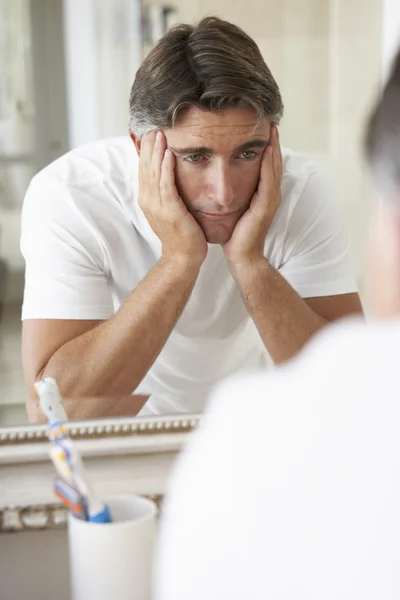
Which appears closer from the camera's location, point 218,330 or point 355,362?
point 355,362

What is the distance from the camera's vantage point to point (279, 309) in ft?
2.70

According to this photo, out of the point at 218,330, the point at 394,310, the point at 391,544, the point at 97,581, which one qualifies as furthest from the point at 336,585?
the point at 218,330

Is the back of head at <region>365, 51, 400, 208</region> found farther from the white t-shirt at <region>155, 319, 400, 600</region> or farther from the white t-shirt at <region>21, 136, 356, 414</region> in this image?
the white t-shirt at <region>21, 136, 356, 414</region>

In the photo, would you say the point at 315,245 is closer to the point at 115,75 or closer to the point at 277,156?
the point at 277,156

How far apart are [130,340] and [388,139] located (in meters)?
0.44

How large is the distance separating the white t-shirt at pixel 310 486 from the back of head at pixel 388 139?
0.07 metres

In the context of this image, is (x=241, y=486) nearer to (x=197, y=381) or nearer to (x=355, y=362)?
(x=355, y=362)

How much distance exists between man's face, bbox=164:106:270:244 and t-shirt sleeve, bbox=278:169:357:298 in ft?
0.18

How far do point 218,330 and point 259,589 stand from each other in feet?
1.45

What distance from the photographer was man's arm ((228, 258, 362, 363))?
0.82 meters

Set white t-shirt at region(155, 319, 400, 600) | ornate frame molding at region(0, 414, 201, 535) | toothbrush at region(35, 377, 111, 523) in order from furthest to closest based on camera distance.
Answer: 1. ornate frame molding at region(0, 414, 201, 535)
2. toothbrush at region(35, 377, 111, 523)
3. white t-shirt at region(155, 319, 400, 600)

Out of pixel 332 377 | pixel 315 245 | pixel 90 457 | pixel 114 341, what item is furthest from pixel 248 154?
pixel 332 377

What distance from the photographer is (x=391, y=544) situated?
14.7 inches

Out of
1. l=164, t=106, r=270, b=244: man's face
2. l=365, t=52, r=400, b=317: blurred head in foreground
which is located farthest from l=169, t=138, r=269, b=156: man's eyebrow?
l=365, t=52, r=400, b=317: blurred head in foreground
